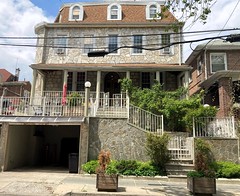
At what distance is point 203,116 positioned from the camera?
12641 millimetres

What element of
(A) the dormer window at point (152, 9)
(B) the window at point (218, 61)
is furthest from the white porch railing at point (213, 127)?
(A) the dormer window at point (152, 9)

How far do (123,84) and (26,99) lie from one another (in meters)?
6.09

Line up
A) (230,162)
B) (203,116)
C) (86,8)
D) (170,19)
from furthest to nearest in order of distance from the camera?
(86,8) → (170,19) → (203,116) → (230,162)

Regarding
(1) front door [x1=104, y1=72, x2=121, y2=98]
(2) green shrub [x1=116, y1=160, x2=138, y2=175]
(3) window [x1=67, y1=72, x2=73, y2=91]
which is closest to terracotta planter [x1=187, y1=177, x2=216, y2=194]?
(2) green shrub [x1=116, y1=160, x2=138, y2=175]

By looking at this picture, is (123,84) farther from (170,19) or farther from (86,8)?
(86,8)

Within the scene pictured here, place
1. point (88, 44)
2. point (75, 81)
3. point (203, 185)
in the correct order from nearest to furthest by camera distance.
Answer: point (203, 185)
point (75, 81)
point (88, 44)

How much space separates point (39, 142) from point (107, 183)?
398 inches

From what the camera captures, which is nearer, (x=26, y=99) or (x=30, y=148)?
(x=26, y=99)

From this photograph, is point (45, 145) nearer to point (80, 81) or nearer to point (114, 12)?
point (80, 81)

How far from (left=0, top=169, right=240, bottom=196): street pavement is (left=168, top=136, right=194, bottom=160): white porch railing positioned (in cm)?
135

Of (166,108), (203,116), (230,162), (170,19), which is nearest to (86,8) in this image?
(170,19)

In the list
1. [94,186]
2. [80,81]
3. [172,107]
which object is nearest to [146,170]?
[94,186]

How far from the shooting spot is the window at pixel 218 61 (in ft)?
63.3

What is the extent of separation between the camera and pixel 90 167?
11156 millimetres
